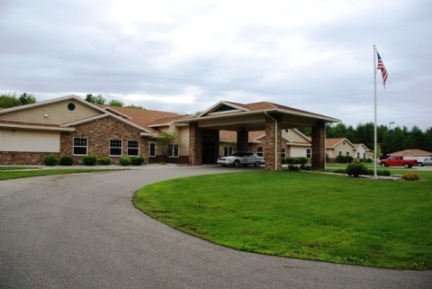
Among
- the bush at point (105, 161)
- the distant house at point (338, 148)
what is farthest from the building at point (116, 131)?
the distant house at point (338, 148)

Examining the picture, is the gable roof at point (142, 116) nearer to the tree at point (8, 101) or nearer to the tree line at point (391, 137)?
the tree at point (8, 101)

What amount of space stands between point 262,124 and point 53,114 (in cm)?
1706

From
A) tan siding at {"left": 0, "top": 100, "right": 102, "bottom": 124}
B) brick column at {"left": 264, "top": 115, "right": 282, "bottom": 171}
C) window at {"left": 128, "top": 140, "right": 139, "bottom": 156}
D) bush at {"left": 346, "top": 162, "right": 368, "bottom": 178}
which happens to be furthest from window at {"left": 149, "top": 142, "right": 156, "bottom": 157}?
bush at {"left": 346, "top": 162, "right": 368, "bottom": 178}

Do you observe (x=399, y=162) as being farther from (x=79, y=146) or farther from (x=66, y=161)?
(x=66, y=161)

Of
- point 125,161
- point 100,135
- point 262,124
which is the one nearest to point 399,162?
point 262,124

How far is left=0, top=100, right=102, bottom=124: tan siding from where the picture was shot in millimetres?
27292

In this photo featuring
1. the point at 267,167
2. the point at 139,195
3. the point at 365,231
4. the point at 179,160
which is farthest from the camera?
the point at 179,160

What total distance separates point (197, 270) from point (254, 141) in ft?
126

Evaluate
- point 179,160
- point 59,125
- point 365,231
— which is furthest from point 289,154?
point 365,231

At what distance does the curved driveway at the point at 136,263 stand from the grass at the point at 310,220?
1.72ft

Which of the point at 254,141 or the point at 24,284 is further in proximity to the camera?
the point at 254,141

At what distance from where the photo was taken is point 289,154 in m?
50.5

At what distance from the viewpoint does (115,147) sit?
104ft

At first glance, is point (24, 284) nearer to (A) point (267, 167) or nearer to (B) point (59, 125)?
(A) point (267, 167)
